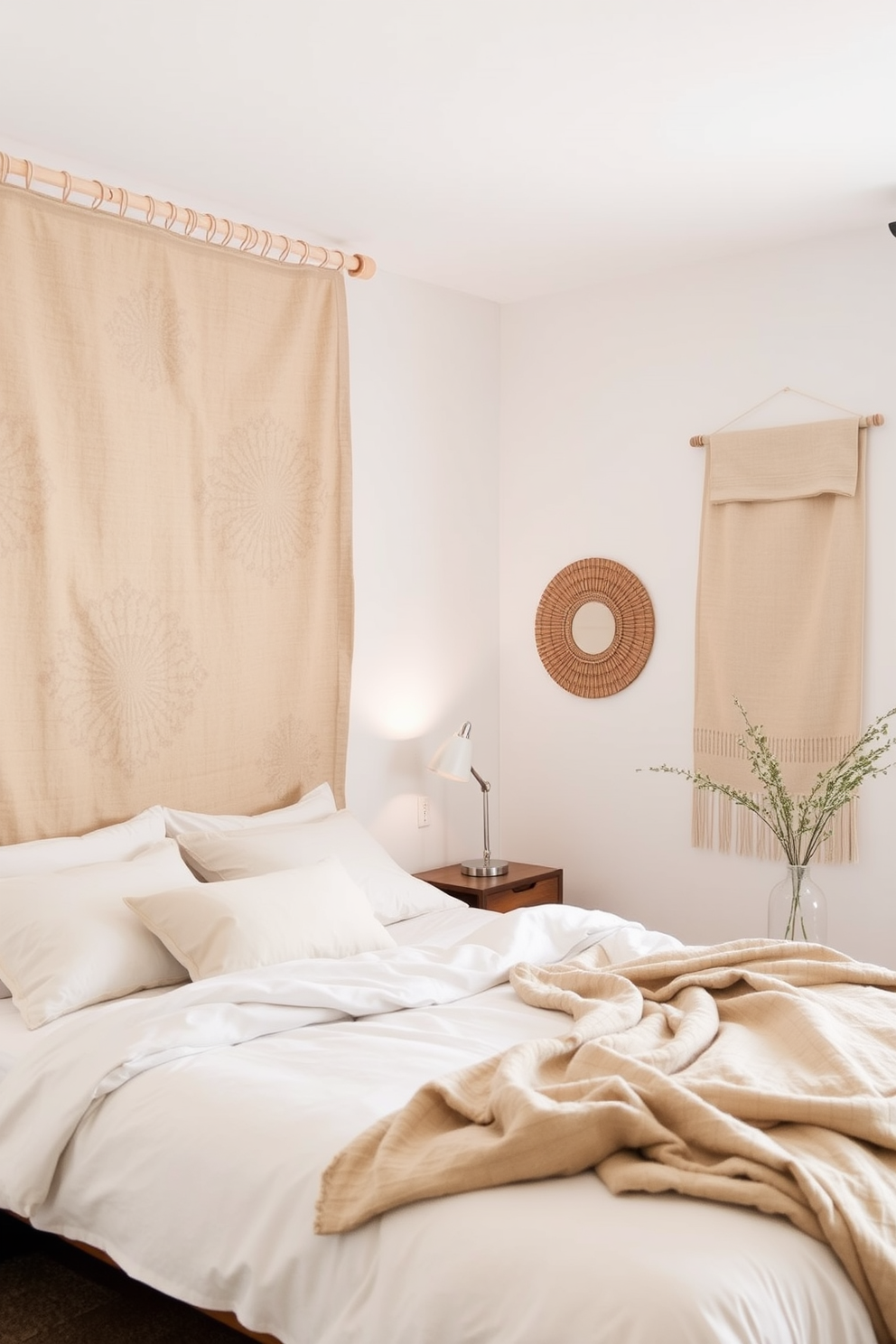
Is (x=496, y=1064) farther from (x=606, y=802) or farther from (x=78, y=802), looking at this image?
(x=606, y=802)

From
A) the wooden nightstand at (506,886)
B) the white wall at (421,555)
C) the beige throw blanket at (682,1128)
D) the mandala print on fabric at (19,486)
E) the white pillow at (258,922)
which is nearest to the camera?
the beige throw blanket at (682,1128)

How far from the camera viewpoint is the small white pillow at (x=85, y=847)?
2.91 meters

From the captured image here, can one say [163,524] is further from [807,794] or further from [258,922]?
[807,794]

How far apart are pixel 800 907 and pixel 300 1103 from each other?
2.02 m

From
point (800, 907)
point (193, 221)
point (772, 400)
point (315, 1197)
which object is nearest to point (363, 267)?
point (193, 221)

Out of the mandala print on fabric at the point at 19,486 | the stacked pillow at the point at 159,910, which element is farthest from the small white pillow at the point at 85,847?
the mandala print on fabric at the point at 19,486

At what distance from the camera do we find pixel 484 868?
4.19 metres

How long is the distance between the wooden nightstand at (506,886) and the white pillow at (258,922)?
1.04 metres

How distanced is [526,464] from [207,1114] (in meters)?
3.11

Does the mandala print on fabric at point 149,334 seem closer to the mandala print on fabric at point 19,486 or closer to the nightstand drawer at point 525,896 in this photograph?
the mandala print on fabric at point 19,486

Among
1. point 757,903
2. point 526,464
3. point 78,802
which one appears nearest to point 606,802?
point 757,903

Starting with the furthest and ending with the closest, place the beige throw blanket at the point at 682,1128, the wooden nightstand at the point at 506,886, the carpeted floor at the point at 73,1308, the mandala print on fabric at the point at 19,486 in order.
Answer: the wooden nightstand at the point at 506,886
the mandala print on fabric at the point at 19,486
the carpeted floor at the point at 73,1308
the beige throw blanket at the point at 682,1128

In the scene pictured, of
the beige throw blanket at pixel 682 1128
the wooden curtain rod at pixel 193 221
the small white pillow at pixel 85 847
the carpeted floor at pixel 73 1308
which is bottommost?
the carpeted floor at pixel 73 1308

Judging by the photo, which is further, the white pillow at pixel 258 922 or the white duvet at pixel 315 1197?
Result: the white pillow at pixel 258 922
